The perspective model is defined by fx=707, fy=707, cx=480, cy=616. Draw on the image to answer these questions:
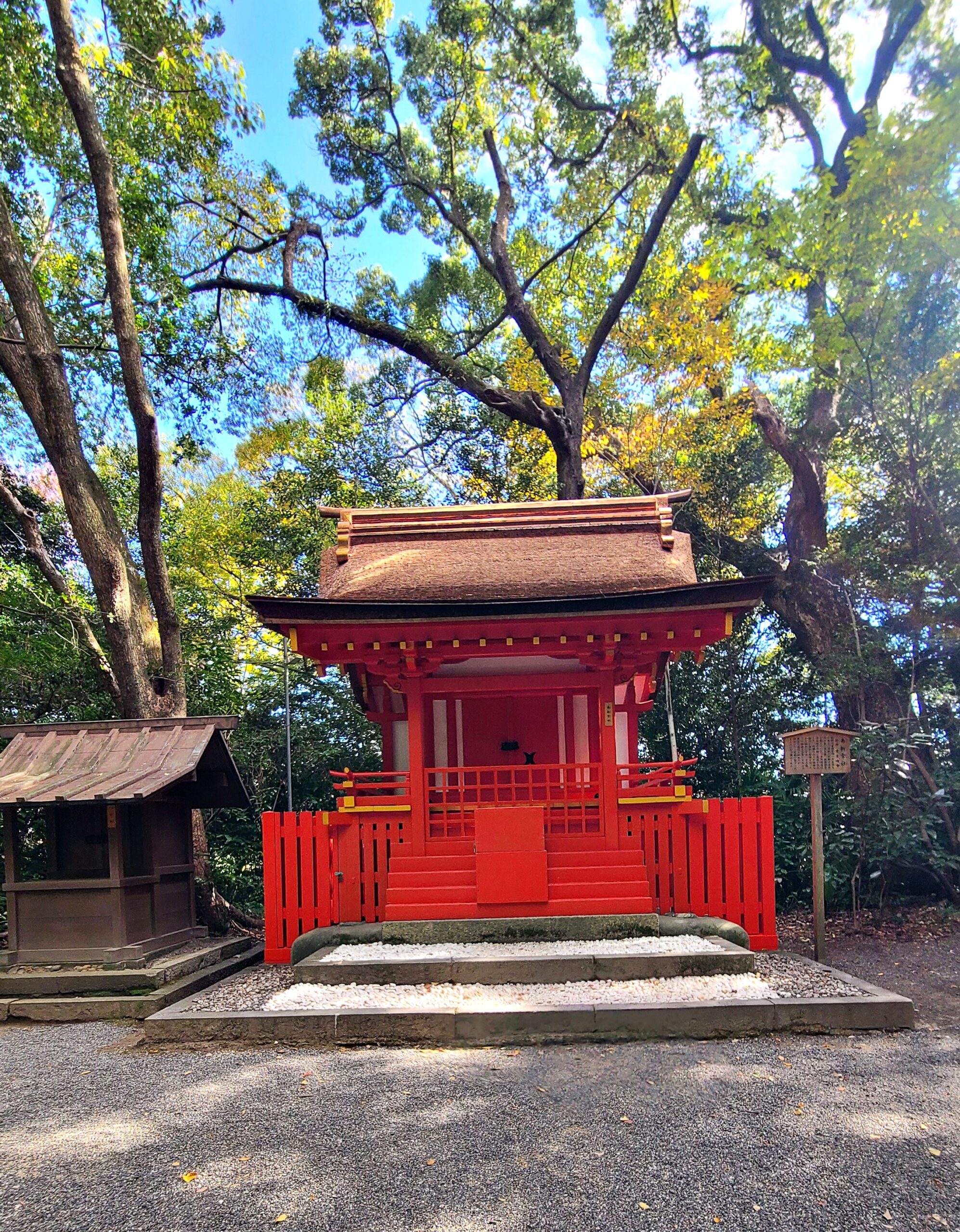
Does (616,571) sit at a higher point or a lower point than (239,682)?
higher

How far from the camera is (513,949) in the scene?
227 inches

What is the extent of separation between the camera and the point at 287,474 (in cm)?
1422

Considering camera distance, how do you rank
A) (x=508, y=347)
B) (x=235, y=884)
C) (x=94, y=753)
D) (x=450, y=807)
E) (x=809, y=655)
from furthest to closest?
(x=508, y=347)
(x=809, y=655)
(x=235, y=884)
(x=450, y=807)
(x=94, y=753)

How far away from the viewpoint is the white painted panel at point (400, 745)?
836 centimetres

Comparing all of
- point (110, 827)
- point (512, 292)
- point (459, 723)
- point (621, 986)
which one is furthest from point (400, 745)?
point (512, 292)

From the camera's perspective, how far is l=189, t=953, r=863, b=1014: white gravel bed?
16.3 ft

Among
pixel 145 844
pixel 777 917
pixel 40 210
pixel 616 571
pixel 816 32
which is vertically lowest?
pixel 777 917

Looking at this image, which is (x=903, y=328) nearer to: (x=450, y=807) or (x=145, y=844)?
(x=450, y=807)

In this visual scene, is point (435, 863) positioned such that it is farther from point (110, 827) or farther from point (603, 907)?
point (110, 827)

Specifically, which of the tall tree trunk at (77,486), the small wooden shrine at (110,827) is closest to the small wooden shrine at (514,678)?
the small wooden shrine at (110,827)

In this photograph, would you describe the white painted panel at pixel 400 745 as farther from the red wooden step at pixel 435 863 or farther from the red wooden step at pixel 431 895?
the red wooden step at pixel 431 895

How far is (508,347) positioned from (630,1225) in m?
16.4

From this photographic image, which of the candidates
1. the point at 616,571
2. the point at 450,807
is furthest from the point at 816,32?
the point at 450,807

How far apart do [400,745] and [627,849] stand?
3051 millimetres
